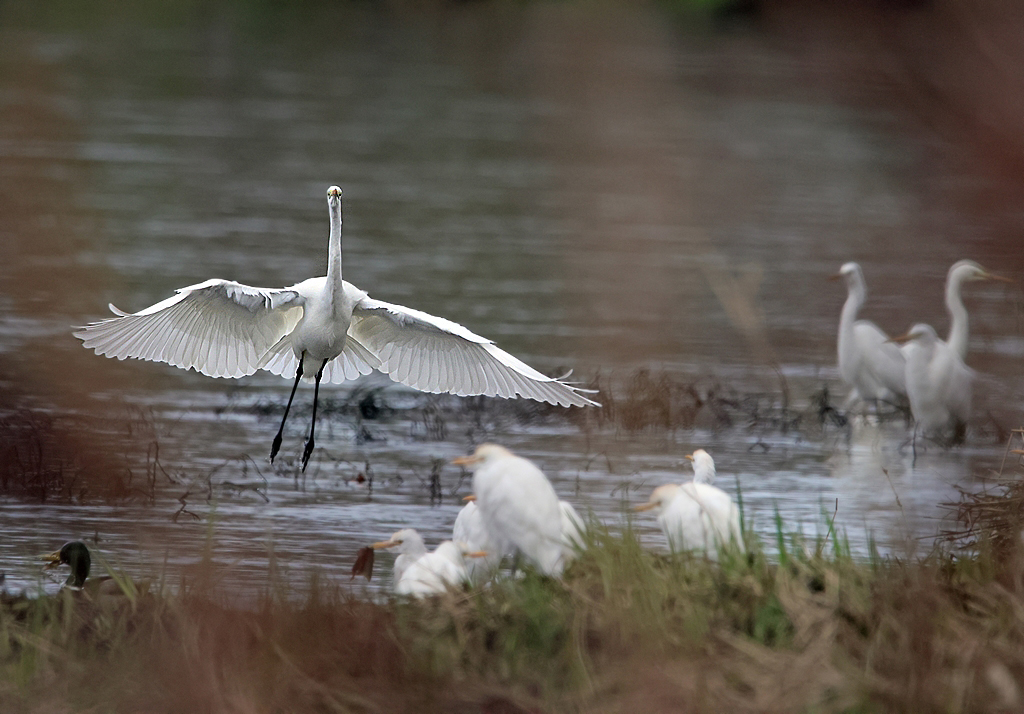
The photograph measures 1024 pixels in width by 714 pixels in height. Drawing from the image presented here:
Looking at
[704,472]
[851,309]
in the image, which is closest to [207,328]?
[704,472]

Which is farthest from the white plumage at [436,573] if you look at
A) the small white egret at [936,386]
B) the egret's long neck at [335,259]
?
the small white egret at [936,386]

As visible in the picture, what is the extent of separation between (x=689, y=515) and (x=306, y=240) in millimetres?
9738

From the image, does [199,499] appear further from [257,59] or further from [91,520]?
[257,59]

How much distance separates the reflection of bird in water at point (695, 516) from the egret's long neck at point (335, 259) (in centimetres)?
184

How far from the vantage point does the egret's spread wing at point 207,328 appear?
5047 mm

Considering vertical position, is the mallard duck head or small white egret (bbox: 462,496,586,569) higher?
small white egret (bbox: 462,496,586,569)

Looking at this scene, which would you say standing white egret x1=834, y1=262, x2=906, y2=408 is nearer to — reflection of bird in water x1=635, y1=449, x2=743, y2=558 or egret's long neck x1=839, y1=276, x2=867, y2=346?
egret's long neck x1=839, y1=276, x2=867, y2=346

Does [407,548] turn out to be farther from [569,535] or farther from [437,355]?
[437,355]

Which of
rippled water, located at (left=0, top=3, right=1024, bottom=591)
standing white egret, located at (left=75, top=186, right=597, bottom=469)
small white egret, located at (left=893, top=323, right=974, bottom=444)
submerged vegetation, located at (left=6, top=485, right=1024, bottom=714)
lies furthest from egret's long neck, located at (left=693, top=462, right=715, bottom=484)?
small white egret, located at (left=893, top=323, right=974, bottom=444)

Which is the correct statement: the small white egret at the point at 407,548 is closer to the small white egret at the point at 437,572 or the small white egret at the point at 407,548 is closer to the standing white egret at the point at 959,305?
the small white egret at the point at 437,572

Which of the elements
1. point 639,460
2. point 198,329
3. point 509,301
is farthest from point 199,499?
point 509,301

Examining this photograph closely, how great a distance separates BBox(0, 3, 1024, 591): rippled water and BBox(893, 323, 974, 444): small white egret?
228 millimetres

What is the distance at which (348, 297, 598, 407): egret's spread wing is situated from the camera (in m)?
5.25

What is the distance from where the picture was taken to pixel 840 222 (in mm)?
16328
